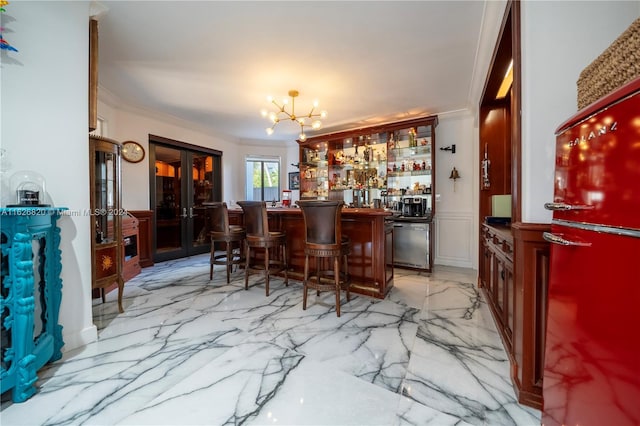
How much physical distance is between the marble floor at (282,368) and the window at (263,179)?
13.3ft

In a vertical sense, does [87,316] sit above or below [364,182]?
below

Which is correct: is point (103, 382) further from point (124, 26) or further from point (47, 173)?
point (124, 26)

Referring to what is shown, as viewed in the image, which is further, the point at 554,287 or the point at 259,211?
the point at 259,211

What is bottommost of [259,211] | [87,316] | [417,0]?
[87,316]

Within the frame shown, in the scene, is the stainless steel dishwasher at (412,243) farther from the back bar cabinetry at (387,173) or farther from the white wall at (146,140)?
the white wall at (146,140)

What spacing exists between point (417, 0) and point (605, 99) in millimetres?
1849

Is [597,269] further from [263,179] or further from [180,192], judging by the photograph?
[263,179]

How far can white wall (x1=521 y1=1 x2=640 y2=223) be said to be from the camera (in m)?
1.33

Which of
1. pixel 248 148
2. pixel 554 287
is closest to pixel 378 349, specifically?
pixel 554 287

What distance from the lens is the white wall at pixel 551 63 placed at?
4.36 feet

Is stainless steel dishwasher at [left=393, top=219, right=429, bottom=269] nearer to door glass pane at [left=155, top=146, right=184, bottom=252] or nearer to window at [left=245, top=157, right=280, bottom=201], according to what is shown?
window at [left=245, top=157, right=280, bottom=201]

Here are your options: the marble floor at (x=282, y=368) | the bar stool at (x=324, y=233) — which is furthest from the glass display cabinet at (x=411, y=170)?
the bar stool at (x=324, y=233)

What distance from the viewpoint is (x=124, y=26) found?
7.86 feet

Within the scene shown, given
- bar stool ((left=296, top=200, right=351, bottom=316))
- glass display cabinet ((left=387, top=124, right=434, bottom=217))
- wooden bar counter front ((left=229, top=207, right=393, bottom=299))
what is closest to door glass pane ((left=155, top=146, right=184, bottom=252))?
wooden bar counter front ((left=229, top=207, right=393, bottom=299))
